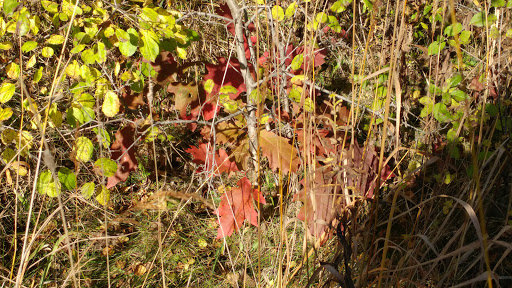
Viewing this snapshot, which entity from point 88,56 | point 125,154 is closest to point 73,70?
point 88,56

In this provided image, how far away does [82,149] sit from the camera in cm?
126

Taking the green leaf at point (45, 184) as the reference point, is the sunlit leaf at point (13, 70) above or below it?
above

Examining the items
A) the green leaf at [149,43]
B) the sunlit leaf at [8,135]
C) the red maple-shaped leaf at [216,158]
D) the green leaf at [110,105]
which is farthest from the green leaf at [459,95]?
the sunlit leaf at [8,135]

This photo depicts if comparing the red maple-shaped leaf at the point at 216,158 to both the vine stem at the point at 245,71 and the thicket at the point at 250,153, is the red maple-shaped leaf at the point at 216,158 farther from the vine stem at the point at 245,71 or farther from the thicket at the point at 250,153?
the vine stem at the point at 245,71

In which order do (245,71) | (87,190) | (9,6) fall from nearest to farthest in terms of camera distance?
1. (9,6)
2. (87,190)
3. (245,71)

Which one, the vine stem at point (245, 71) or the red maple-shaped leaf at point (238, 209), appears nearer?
the vine stem at point (245, 71)

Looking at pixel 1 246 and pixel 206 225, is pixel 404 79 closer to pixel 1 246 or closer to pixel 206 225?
pixel 206 225

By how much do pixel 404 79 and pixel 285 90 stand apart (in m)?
0.62

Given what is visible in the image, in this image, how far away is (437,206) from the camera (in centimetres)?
167

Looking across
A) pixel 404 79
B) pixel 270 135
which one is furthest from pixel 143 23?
pixel 404 79

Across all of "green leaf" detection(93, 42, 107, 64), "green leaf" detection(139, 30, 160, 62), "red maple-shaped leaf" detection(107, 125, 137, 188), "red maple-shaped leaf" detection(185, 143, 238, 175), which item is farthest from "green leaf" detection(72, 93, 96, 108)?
"red maple-shaped leaf" detection(185, 143, 238, 175)

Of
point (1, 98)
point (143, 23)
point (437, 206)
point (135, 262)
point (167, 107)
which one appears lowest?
point (135, 262)

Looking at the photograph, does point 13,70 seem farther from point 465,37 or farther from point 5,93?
point 465,37

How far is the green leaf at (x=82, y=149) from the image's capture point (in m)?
1.25
